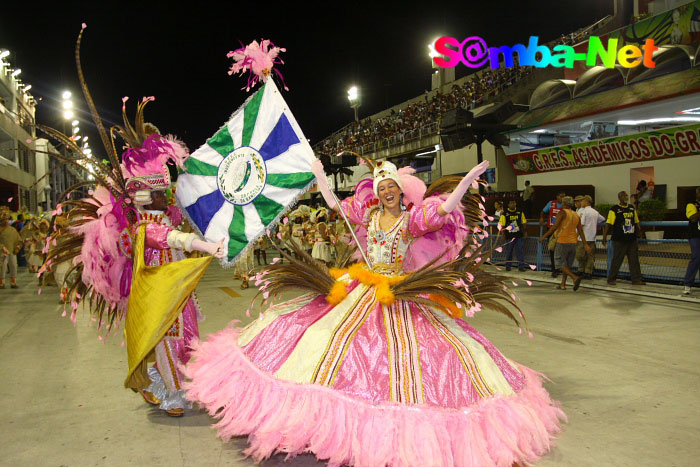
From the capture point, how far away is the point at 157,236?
3992mm

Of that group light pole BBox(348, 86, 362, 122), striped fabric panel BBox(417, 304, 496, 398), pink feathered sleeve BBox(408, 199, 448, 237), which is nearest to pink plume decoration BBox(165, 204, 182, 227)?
pink feathered sleeve BBox(408, 199, 448, 237)

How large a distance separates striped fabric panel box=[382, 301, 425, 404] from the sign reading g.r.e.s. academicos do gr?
1633 centimetres

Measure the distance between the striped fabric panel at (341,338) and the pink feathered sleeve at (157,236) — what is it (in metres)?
1.48

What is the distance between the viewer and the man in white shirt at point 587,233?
36.4ft

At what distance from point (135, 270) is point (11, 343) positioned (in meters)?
4.18

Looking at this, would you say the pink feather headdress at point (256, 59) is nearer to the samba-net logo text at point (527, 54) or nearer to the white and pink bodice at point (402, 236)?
the white and pink bodice at point (402, 236)

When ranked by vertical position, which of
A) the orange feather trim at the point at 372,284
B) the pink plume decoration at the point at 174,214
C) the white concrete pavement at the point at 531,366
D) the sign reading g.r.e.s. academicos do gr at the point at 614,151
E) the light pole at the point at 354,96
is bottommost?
the white concrete pavement at the point at 531,366

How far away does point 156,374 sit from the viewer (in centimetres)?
442

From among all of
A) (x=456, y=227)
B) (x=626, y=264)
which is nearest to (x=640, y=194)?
(x=626, y=264)

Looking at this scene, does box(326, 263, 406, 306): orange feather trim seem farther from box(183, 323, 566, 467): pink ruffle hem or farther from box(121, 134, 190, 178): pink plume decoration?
box(121, 134, 190, 178): pink plume decoration

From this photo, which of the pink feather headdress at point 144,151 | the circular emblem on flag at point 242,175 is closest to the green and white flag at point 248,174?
the circular emblem on flag at point 242,175

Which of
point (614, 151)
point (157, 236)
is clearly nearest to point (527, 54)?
point (614, 151)

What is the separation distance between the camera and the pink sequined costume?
289cm

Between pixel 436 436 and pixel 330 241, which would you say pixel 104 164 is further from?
pixel 330 241
